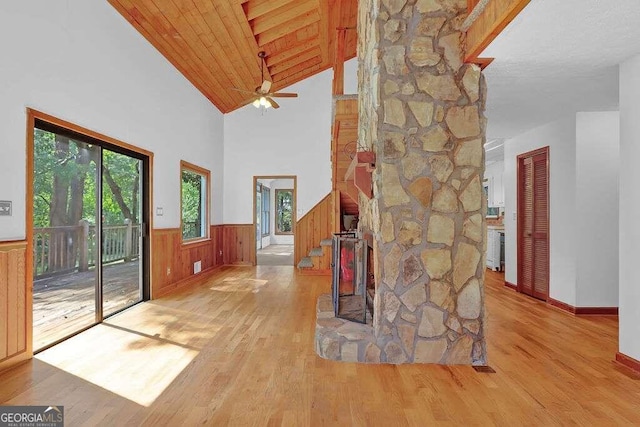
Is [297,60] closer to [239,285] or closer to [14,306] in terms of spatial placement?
[239,285]

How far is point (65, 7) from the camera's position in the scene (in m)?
3.33

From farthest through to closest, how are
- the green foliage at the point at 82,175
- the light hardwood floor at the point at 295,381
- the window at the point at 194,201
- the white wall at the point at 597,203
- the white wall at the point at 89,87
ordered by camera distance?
the window at the point at 194,201
the white wall at the point at 597,203
the green foliage at the point at 82,175
the white wall at the point at 89,87
the light hardwood floor at the point at 295,381

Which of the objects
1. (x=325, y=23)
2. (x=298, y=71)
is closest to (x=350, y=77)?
(x=298, y=71)

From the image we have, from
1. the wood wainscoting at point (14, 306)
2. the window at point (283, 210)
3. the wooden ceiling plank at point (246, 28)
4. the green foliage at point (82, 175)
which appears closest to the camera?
the wood wainscoting at point (14, 306)

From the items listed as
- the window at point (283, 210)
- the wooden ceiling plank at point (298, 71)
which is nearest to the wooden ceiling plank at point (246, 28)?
the wooden ceiling plank at point (298, 71)

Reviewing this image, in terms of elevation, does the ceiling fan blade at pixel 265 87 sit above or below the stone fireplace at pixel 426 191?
above

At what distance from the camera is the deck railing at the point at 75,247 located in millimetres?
3230

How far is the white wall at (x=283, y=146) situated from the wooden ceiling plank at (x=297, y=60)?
3.00 ft

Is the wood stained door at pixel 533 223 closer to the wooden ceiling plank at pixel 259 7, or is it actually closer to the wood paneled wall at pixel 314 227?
the wood paneled wall at pixel 314 227

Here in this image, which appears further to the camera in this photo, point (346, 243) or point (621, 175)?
point (346, 243)

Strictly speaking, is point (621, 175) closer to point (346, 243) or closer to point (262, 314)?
point (346, 243)

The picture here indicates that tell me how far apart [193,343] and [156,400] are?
102 centimetres

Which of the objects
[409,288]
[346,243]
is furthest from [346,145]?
[409,288]

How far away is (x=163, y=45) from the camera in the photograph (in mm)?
5160
